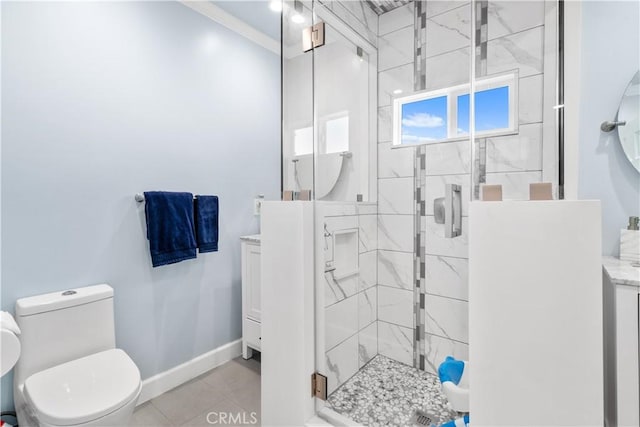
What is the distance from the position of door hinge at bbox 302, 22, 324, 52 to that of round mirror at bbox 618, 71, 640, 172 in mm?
1477

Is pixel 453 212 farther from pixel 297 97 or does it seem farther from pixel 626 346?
pixel 297 97

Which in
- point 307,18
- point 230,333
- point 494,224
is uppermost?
point 307,18

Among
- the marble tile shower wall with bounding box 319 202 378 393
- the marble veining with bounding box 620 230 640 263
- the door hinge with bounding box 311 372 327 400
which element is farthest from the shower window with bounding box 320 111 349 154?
the marble veining with bounding box 620 230 640 263

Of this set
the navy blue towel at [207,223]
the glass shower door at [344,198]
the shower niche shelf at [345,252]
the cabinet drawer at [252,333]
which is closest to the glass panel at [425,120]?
the glass shower door at [344,198]

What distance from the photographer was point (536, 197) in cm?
99

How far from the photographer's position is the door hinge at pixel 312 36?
1.57 metres

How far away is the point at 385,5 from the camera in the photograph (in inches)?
86.0

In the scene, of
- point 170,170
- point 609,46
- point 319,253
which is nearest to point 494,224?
point 319,253

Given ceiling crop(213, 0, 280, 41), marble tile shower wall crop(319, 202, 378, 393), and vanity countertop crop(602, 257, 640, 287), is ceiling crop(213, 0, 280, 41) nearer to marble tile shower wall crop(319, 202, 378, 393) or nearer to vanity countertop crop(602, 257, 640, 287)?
marble tile shower wall crop(319, 202, 378, 393)

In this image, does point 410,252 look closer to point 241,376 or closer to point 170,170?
point 241,376

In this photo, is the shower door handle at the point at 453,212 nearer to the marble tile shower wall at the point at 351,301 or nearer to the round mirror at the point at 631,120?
the marble tile shower wall at the point at 351,301

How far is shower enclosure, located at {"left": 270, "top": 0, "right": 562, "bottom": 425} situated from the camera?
1.19 m

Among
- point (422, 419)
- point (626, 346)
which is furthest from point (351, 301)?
point (626, 346)

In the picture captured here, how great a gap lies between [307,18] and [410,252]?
162 centimetres
